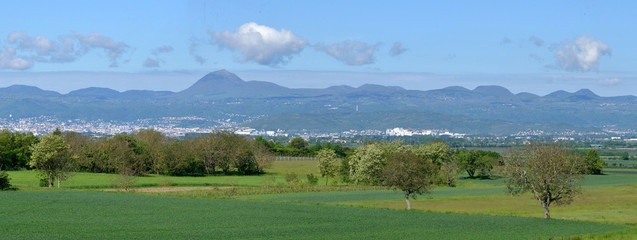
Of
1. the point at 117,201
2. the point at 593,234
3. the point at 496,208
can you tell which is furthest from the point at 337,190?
the point at 593,234

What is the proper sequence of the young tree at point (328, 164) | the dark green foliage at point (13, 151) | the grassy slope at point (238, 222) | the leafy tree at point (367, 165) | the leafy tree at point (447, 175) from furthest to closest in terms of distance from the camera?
the dark green foliage at point (13, 151)
the young tree at point (328, 164)
the leafy tree at point (447, 175)
the leafy tree at point (367, 165)
the grassy slope at point (238, 222)

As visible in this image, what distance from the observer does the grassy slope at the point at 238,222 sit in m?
39.0

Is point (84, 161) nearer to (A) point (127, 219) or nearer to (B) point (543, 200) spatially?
(A) point (127, 219)

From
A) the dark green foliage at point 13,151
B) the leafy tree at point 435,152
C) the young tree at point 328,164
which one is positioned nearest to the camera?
the young tree at point 328,164

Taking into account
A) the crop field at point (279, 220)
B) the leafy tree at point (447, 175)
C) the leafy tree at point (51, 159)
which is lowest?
the leafy tree at point (447, 175)

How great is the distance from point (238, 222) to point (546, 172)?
24.1 m

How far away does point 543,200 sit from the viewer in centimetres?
5394

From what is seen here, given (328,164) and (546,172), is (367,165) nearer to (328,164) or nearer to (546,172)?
(328,164)

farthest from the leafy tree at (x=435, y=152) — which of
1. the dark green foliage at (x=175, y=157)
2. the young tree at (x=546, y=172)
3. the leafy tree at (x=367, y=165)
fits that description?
the young tree at (x=546, y=172)

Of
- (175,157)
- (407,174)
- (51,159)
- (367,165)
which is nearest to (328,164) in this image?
(367,165)

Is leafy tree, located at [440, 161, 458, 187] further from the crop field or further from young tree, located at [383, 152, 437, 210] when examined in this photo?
young tree, located at [383, 152, 437, 210]

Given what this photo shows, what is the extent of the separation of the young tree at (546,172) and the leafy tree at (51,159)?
55.8m

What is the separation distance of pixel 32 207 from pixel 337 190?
4554 centimetres

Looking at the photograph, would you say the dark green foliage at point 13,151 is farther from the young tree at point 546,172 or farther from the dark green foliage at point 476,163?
the young tree at point 546,172
